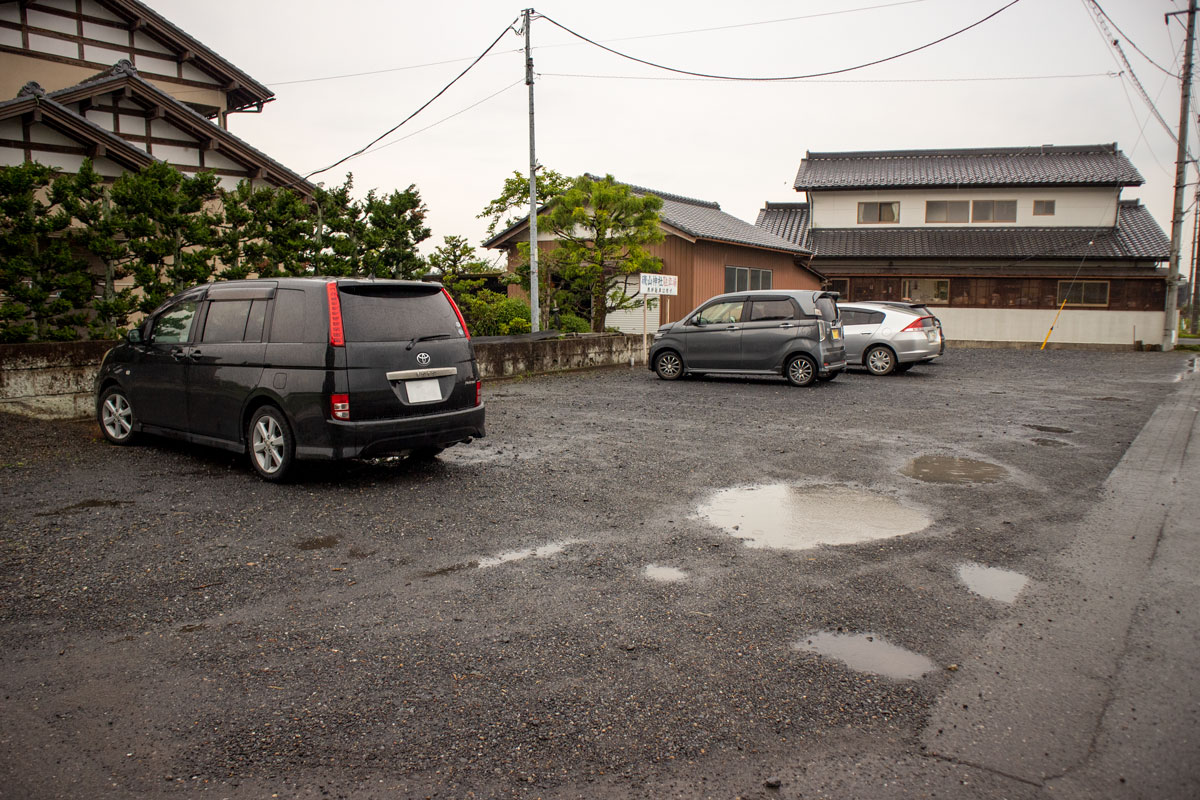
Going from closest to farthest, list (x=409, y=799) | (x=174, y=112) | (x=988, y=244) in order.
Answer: (x=409, y=799) < (x=174, y=112) < (x=988, y=244)

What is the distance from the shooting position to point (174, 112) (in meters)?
16.9

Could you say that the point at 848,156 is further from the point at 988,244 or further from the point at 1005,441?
the point at 1005,441

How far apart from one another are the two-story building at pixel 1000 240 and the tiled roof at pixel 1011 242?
0.04 m

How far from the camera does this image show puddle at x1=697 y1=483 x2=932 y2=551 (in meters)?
5.09

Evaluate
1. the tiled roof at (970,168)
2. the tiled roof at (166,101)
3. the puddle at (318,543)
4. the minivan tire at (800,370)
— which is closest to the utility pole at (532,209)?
the tiled roof at (166,101)

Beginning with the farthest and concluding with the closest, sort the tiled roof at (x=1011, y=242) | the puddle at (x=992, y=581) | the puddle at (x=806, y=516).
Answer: the tiled roof at (x=1011, y=242) → the puddle at (x=806, y=516) → the puddle at (x=992, y=581)

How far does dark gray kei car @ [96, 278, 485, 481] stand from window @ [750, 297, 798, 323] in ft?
27.0

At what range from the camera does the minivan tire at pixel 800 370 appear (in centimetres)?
1372

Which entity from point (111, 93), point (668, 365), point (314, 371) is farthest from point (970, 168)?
point (314, 371)

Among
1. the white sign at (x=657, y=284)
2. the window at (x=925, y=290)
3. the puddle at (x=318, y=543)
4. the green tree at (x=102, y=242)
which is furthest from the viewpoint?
the window at (x=925, y=290)

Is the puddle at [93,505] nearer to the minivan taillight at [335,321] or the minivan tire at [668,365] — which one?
the minivan taillight at [335,321]

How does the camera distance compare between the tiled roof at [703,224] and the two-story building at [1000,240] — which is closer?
the tiled roof at [703,224]

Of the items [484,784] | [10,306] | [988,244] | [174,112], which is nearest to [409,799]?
Result: [484,784]

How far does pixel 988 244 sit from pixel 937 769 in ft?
103
